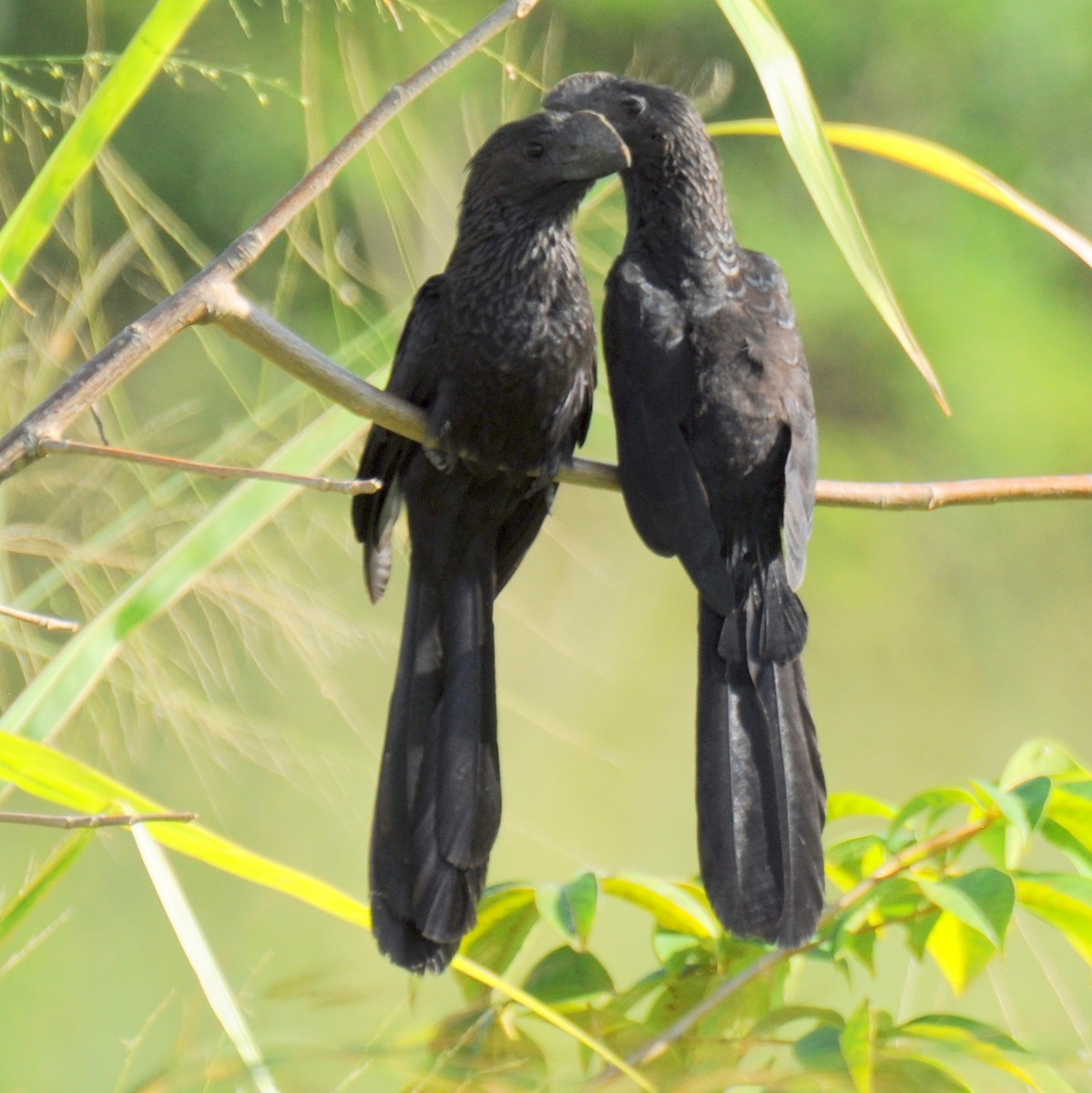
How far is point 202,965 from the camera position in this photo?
78cm

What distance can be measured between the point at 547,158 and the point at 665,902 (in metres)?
0.69

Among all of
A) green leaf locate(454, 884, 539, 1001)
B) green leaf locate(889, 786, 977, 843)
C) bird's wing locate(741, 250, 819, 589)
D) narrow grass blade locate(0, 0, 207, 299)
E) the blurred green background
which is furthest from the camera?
the blurred green background

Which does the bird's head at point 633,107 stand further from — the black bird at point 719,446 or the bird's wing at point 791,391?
the bird's wing at point 791,391

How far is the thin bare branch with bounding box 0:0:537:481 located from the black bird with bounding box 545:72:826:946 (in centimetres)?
52

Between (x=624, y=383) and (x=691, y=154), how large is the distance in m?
0.25

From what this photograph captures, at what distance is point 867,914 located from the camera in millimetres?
868

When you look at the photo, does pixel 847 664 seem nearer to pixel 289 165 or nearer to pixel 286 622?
pixel 289 165

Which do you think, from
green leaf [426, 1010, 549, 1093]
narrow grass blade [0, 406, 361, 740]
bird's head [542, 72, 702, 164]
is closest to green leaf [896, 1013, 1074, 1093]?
green leaf [426, 1010, 549, 1093]

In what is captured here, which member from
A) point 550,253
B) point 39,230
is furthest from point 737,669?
point 39,230

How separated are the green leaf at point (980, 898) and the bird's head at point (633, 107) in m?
0.85

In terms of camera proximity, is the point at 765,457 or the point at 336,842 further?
the point at 336,842

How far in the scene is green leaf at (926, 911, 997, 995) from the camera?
0.88 metres

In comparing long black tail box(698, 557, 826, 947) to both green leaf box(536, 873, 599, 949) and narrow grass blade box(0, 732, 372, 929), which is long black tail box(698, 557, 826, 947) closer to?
green leaf box(536, 873, 599, 949)

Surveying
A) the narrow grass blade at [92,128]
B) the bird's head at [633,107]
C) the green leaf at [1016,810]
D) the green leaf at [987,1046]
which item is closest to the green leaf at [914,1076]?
the green leaf at [987,1046]
